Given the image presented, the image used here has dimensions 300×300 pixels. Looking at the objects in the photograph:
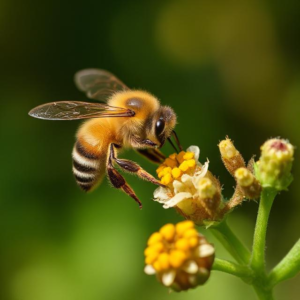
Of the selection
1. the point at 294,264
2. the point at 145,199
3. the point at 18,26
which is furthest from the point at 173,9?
the point at 294,264

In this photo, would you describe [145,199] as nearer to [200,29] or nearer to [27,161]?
[27,161]

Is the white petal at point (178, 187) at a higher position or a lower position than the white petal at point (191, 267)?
higher

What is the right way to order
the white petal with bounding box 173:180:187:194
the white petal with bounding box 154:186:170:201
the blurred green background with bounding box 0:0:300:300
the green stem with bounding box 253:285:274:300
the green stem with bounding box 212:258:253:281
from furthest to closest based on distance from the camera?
the blurred green background with bounding box 0:0:300:300 < the white petal with bounding box 154:186:170:201 < the white petal with bounding box 173:180:187:194 < the green stem with bounding box 253:285:274:300 < the green stem with bounding box 212:258:253:281

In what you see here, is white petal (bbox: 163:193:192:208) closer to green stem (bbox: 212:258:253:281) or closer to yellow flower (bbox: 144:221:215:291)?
yellow flower (bbox: 144:221:215:291)

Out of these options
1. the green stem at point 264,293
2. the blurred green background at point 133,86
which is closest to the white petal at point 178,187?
the green stem at point 264,293

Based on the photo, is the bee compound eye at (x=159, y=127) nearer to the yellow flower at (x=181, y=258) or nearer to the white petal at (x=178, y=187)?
the white petal at (x=178, y=187)

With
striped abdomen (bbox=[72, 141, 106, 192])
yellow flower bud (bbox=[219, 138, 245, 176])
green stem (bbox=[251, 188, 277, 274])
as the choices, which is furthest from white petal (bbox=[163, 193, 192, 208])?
striped abdomen (bbox=[72, 141, 106, 192])
